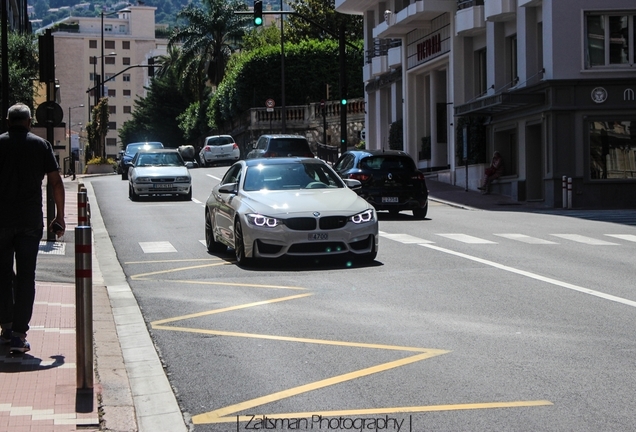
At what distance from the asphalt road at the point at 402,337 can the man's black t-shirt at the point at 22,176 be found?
153 cm

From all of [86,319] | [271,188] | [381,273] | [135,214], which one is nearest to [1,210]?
[86,319]

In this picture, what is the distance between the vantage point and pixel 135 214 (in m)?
27.5

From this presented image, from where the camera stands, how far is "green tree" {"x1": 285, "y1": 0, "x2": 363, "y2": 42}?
75713 millimetres

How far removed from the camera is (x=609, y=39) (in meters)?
33.3

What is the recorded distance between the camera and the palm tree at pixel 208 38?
80188 mm

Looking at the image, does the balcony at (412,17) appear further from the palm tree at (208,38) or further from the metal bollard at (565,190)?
the palm tree at (208,38)

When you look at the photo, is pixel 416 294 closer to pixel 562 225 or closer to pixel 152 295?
pixel 152 295

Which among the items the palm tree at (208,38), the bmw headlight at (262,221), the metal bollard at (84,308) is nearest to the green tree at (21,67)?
the bmw headlight at (262,221)

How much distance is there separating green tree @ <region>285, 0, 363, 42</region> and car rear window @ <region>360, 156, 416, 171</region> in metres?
47.4

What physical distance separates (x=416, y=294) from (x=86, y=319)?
5673 millimetres

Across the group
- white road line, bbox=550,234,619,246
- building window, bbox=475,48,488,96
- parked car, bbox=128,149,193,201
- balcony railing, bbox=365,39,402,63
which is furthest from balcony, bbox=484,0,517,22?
white road line, bbox=550,234,619,246

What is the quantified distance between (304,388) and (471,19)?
3382cm

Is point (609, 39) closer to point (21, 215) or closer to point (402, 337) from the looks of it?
point (402, 337)

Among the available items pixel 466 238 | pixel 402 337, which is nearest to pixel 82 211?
pixel 402 337
